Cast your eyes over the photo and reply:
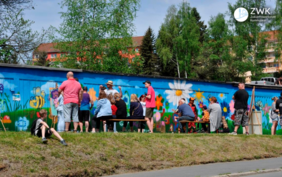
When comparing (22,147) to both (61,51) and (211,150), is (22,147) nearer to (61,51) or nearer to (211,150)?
(211,150)

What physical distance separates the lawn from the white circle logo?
44795mm

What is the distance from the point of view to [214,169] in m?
10.2

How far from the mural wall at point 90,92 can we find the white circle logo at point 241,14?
3423 cm

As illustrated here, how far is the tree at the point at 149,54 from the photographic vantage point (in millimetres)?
70625

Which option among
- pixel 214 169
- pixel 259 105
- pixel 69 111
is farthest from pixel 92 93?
pixel 259 105

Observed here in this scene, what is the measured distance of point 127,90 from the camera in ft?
61.7

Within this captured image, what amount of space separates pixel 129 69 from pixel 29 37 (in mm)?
16339

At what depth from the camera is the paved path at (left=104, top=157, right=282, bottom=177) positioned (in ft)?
30.5

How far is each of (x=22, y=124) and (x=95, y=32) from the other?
2518 cm

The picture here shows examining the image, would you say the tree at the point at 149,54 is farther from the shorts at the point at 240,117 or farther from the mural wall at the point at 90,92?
the shorts at the point at 240,117

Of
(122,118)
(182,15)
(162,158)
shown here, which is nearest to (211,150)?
(162,158)

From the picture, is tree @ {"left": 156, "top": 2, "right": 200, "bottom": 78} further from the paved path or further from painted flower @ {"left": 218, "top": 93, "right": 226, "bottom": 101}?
the paved path

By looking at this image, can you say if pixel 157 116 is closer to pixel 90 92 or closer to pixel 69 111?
pixel 90 92

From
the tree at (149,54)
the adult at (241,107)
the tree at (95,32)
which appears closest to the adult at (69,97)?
the adult at (241,107)
